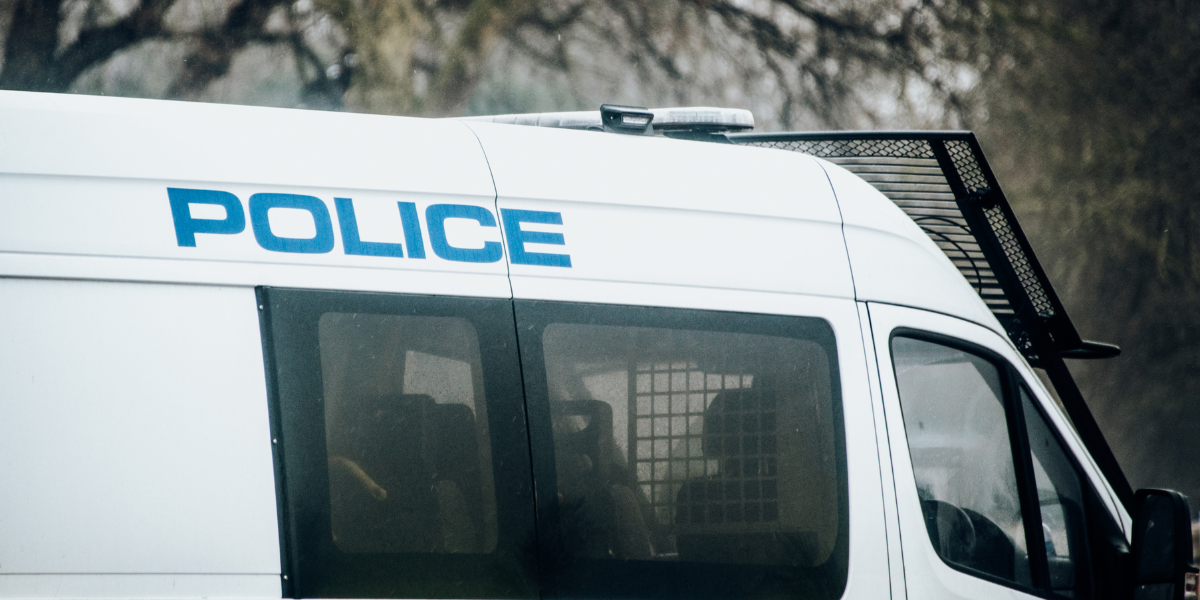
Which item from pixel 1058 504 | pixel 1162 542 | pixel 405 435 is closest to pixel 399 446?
pixel 405 435

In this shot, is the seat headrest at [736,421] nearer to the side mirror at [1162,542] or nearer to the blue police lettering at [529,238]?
the blue police lettering at [529,238]

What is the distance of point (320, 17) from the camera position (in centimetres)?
732

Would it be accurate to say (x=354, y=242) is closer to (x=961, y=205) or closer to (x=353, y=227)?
(x=353, y=227)

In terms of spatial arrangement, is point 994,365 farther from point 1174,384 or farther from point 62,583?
point 1174,384

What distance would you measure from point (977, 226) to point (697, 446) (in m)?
1.06

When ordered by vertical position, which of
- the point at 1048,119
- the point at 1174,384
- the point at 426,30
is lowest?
the point at 1174,384

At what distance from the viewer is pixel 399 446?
1894mm

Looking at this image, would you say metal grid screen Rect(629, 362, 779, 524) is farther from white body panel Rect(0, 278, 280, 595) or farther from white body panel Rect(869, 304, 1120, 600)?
white body panel Rect(0, 278, 280, 595)

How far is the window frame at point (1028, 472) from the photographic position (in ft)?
7.82

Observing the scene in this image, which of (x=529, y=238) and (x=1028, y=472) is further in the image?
(x=1028, y=472)

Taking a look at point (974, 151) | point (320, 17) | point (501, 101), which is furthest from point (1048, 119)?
point (974, 151)

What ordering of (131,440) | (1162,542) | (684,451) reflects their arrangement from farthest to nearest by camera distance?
(1162,542) → (684,451) → (131,440)

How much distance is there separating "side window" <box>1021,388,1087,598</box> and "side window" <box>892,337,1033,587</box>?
3.1 inches

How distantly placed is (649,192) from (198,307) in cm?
93
